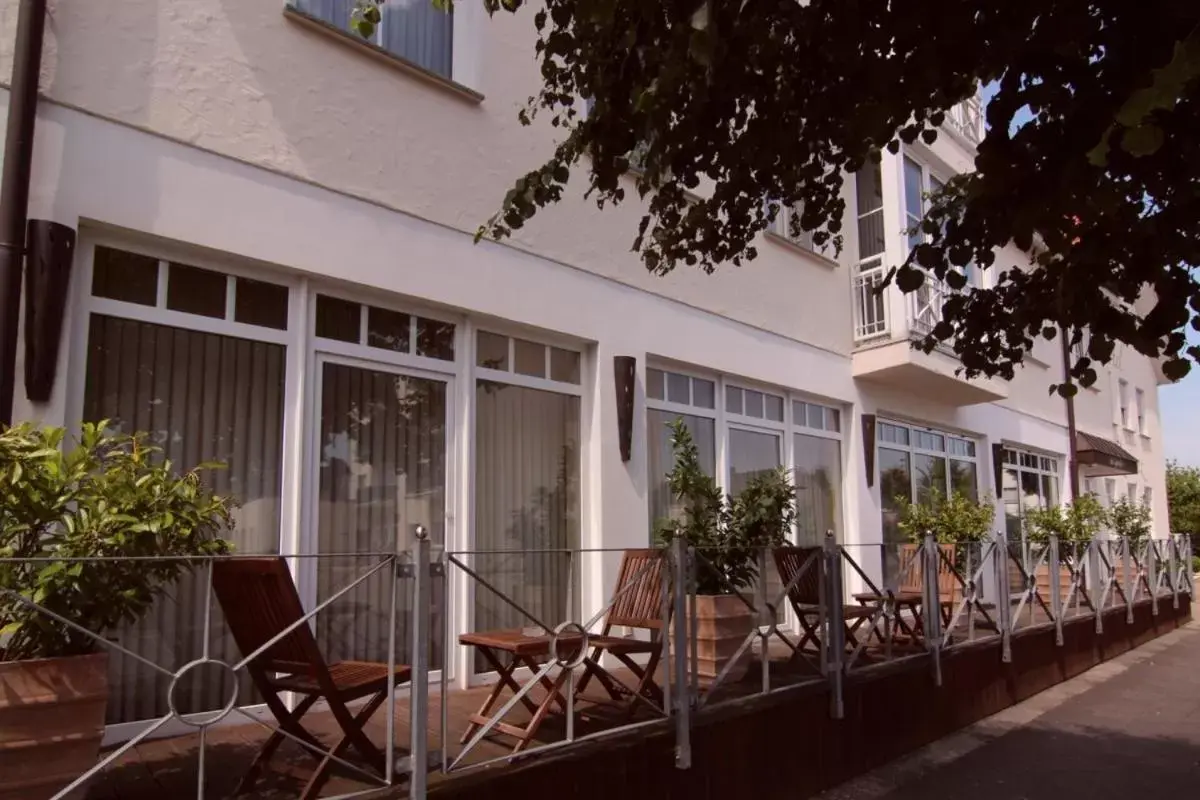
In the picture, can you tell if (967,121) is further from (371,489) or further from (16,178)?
(16,178)

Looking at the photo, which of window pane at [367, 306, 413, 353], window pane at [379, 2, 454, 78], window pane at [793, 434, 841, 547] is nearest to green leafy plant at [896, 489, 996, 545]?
window pane at [793, 434, 841, 547]

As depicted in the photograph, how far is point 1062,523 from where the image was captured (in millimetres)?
12680

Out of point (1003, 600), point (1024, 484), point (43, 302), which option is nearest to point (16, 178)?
point (43, 302)

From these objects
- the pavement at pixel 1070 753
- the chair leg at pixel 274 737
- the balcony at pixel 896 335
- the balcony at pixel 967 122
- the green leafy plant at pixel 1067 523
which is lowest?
the pavement at pixel 1070 753

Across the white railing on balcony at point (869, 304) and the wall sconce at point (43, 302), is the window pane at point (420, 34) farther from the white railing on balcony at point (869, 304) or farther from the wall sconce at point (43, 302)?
the white railing on balcony at point (869, 304)

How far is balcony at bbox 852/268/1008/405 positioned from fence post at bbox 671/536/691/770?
18.1 ft

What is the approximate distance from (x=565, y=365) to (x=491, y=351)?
755mm

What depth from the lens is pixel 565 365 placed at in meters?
6.92

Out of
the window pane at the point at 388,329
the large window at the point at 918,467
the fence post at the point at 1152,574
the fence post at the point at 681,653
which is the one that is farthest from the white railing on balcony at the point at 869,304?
the fence post at the point at 681,653

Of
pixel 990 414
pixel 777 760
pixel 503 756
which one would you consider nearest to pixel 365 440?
pixel 503 756

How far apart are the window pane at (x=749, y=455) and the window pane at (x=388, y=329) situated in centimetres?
357

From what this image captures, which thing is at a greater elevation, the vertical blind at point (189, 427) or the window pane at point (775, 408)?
the window pane at point (775, 408)

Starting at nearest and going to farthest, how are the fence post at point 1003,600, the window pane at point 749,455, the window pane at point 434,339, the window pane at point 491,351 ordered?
the window pane at point 434,339 < the window pane at point 491,351 < the fence post at point 1003,600 < the window pane at point 749,455

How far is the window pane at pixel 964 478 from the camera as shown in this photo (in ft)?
39.5
